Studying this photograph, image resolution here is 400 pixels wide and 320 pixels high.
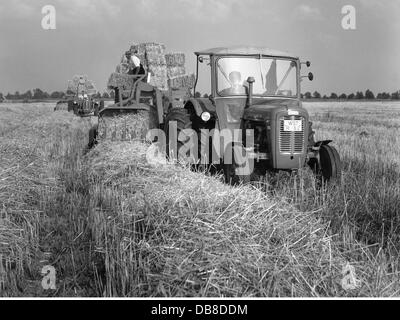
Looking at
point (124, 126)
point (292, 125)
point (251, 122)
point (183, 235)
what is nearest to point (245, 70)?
point (251, 122)

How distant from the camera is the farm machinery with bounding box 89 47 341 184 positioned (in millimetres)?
6711

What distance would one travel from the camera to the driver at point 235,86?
7.42 metres

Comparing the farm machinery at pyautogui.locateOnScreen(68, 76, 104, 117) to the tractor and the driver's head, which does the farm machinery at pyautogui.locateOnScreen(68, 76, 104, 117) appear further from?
the driver's head

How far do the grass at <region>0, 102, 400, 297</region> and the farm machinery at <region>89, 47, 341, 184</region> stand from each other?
1.61ft

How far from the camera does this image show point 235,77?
7.44m

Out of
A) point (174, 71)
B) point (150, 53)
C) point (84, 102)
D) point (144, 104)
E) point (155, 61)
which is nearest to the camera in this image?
point (144, 104)

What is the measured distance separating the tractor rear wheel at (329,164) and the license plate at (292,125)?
676mm

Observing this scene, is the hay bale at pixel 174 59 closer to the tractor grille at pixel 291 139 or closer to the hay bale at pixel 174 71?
the hay bale at pixel 174 71

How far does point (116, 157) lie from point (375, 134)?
8701 millimetres

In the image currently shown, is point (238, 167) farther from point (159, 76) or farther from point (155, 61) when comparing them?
point (155, 61)

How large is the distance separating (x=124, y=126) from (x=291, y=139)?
397 centimetres

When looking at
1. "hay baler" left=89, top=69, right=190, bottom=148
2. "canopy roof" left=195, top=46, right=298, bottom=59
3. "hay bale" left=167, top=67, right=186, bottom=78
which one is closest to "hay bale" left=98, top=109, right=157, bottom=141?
"hay baler" left=89, top=69, right=190, bottom=148

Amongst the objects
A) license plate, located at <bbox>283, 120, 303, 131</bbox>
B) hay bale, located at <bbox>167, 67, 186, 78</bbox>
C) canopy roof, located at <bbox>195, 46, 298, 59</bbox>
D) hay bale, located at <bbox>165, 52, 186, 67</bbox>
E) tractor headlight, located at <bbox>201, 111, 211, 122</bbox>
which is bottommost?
license plate, located at <bbox>283, 120, 303, 131</bbox>

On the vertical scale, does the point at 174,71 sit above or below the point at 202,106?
above
